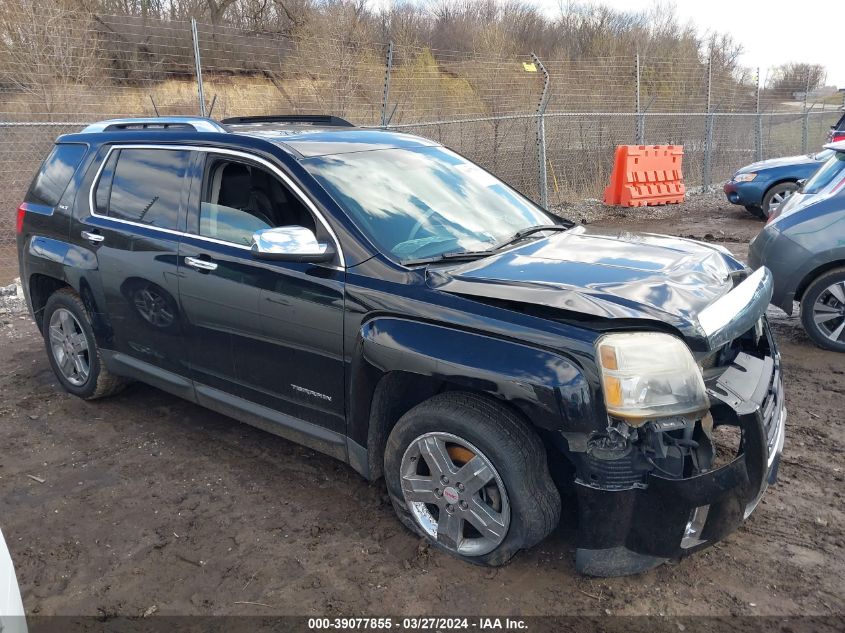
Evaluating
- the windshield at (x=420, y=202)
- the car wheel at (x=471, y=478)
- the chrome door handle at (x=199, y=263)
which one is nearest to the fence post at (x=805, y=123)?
the windshield at (x=420, y=202)

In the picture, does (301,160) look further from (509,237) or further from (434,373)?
(434,373)

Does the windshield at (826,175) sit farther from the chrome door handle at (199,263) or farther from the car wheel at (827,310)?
the chrome door handle at (199,263)

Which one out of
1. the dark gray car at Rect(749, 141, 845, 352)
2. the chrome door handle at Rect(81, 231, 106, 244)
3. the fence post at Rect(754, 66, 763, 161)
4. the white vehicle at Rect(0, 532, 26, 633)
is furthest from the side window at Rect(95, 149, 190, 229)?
the fence post at Rect(754, 66, 763, 161)

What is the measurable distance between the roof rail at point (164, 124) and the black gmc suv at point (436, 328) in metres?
0.03

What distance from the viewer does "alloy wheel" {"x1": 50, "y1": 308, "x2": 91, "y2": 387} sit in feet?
16.3

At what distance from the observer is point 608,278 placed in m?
3.07

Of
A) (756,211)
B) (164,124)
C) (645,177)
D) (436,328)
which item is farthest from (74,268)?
(645,177)

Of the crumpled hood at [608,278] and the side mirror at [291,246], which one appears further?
the side mirror at [291,246]

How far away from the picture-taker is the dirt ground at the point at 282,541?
2.93 metres

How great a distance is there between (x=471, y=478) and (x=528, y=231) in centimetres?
154

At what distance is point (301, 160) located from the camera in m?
3.60

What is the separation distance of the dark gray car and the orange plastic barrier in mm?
7945

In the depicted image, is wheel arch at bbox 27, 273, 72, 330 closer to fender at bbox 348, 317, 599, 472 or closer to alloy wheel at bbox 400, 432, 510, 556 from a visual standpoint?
fender at bbox 348, 317, 599, 472

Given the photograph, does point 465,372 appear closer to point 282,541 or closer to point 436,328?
point 436,328
